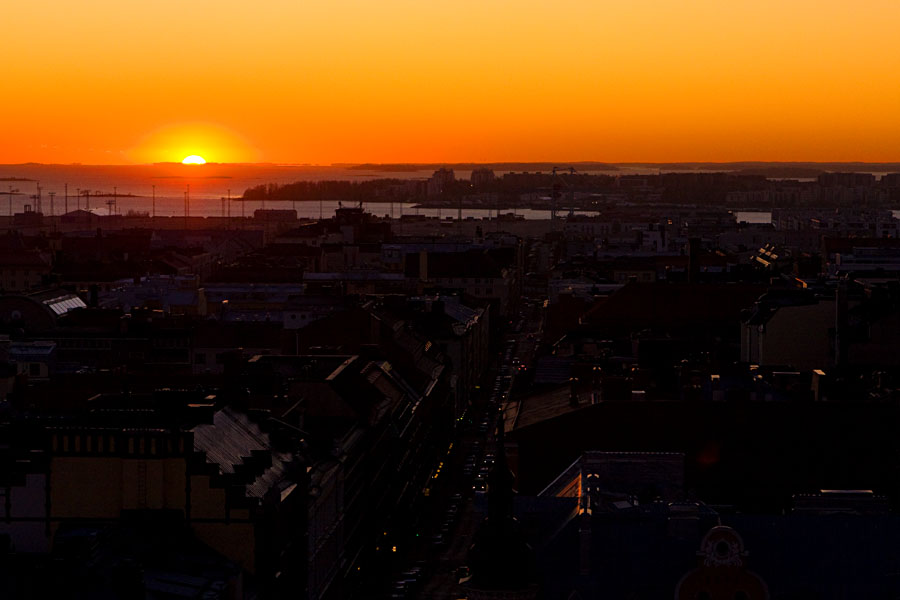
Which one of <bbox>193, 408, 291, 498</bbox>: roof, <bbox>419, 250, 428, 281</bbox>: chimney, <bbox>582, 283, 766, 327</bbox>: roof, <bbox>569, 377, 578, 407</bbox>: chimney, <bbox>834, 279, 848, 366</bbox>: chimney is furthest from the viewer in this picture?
<bbox>419, 250, 428, 281</bbox>: chimney

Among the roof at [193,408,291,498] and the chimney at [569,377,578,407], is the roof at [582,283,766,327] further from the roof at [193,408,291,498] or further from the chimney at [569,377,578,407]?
the roof at [193,408,291,498]

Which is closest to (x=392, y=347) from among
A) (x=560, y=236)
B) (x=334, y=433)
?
(x=334, y=433)

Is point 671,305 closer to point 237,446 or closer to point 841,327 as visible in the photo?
point 841,327

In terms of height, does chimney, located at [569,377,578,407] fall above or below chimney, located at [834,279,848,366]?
below

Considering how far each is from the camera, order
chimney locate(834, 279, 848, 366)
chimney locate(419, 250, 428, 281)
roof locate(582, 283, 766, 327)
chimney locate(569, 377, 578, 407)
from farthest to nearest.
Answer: chimney locate(419, 250, 428, 281) < roof locate(582, 283, 766, 327) < chimney locate(834, 279, 848, 366) < chimney locate(569, 377, 578, 407)

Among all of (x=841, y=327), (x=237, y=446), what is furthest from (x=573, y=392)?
(x=237, y=446)

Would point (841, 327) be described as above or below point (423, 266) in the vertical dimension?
above

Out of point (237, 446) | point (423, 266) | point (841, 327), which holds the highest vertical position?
point (841, 327)

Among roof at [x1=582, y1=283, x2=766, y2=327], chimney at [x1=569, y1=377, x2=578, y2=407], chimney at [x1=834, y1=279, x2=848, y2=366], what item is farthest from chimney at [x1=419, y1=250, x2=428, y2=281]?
chimney at [x1=569, y1=377, x2=578, y2=407]

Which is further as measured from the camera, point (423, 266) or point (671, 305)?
point (423, 266)

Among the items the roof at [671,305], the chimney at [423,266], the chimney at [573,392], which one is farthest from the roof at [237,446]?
the chimney at [423,266]

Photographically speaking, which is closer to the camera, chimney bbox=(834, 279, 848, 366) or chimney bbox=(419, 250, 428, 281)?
chimney bbox=(834, 279, 848, 366)

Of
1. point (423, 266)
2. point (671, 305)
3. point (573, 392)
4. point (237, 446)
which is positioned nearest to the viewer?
point (237, 446)

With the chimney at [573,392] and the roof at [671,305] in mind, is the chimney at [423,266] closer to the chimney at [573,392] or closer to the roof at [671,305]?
the roof at [671,305]
